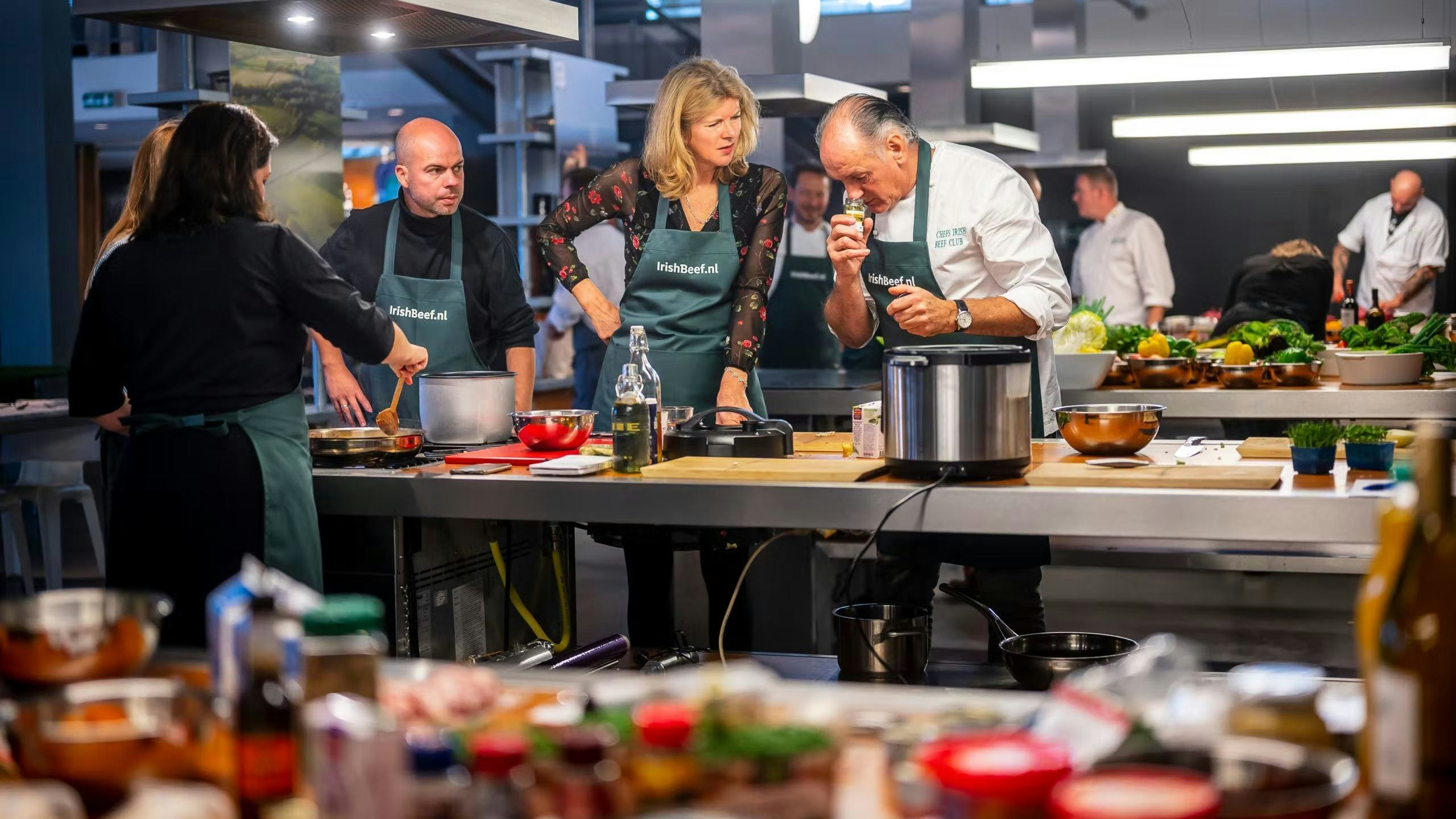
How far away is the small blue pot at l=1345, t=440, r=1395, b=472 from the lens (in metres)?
2.64

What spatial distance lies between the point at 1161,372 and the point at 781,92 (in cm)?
166

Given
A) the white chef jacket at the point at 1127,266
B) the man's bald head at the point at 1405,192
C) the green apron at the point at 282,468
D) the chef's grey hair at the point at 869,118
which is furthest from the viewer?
the man's bald head at the point at 1405,192

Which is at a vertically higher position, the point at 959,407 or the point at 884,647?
the point at 959,407

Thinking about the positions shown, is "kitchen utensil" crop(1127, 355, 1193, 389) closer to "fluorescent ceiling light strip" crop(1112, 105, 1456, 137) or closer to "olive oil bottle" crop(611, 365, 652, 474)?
"fluorescent ceiling light strip" crop(1112, 105, 1456, 137)

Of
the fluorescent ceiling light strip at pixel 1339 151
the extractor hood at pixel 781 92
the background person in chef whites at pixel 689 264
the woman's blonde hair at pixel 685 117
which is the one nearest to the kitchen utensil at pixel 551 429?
the background person in chef whites at pixel 689 264

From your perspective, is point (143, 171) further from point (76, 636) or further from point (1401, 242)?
point (1401, 242)

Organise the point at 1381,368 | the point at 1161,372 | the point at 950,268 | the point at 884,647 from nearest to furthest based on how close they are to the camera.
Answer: the point at 884,647, the point at 950,268, the point at 1381,368, the point at 1161,372

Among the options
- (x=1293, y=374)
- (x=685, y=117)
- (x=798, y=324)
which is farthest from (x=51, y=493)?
(x=1293, y=374)

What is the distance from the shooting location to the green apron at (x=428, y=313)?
3873 millimetres

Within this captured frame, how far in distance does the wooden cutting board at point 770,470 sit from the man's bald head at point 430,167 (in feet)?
4.27

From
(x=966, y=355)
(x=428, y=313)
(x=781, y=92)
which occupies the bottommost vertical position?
(x=966, y=355)

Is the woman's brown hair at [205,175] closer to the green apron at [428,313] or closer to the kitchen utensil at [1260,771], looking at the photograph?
the green apron at [428,313]

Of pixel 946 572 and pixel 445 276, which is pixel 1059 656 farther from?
pixel 946 572

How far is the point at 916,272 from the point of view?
362cm
